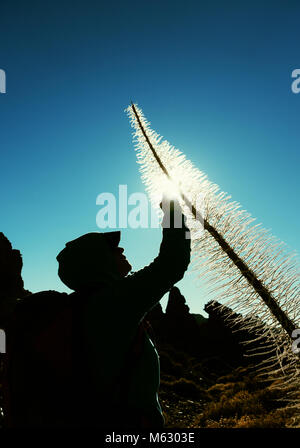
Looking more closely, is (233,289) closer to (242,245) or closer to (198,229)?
(242,245)

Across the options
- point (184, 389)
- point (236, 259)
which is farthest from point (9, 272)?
point (236, 259)

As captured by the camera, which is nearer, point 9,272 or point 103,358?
point 103,358

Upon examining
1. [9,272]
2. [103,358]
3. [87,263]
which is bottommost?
[103,358]

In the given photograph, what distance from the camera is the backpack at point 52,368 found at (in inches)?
43.9

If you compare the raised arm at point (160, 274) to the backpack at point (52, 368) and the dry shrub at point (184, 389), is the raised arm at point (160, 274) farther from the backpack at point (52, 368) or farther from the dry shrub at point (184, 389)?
the dry shrub at point (184, 389)

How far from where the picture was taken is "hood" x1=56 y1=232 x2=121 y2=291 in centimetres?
130

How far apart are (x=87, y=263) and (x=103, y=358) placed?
448 mm

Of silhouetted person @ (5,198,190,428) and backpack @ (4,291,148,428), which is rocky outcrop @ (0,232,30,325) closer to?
backpack @ (4,291,148,428)

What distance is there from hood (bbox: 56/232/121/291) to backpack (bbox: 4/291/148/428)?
0.32ft

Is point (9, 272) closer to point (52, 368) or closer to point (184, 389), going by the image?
point (184, 389)

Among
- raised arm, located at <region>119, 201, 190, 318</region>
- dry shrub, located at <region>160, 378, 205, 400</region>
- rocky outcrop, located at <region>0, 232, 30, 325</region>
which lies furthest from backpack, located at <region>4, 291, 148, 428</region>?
rocky outcrop, located at <region>0, 232, 30, 325</region>

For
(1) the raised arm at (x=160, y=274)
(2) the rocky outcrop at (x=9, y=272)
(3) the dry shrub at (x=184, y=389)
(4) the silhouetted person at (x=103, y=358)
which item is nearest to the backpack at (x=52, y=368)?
(4) the silhouetted person at (x=103, y=358)

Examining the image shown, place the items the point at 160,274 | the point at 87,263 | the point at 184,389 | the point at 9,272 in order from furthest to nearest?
1. the point at 9,272
2. the point at 184,389
3. the point at 87,263
4. the point at 160,274

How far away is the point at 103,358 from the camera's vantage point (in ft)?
3.60
